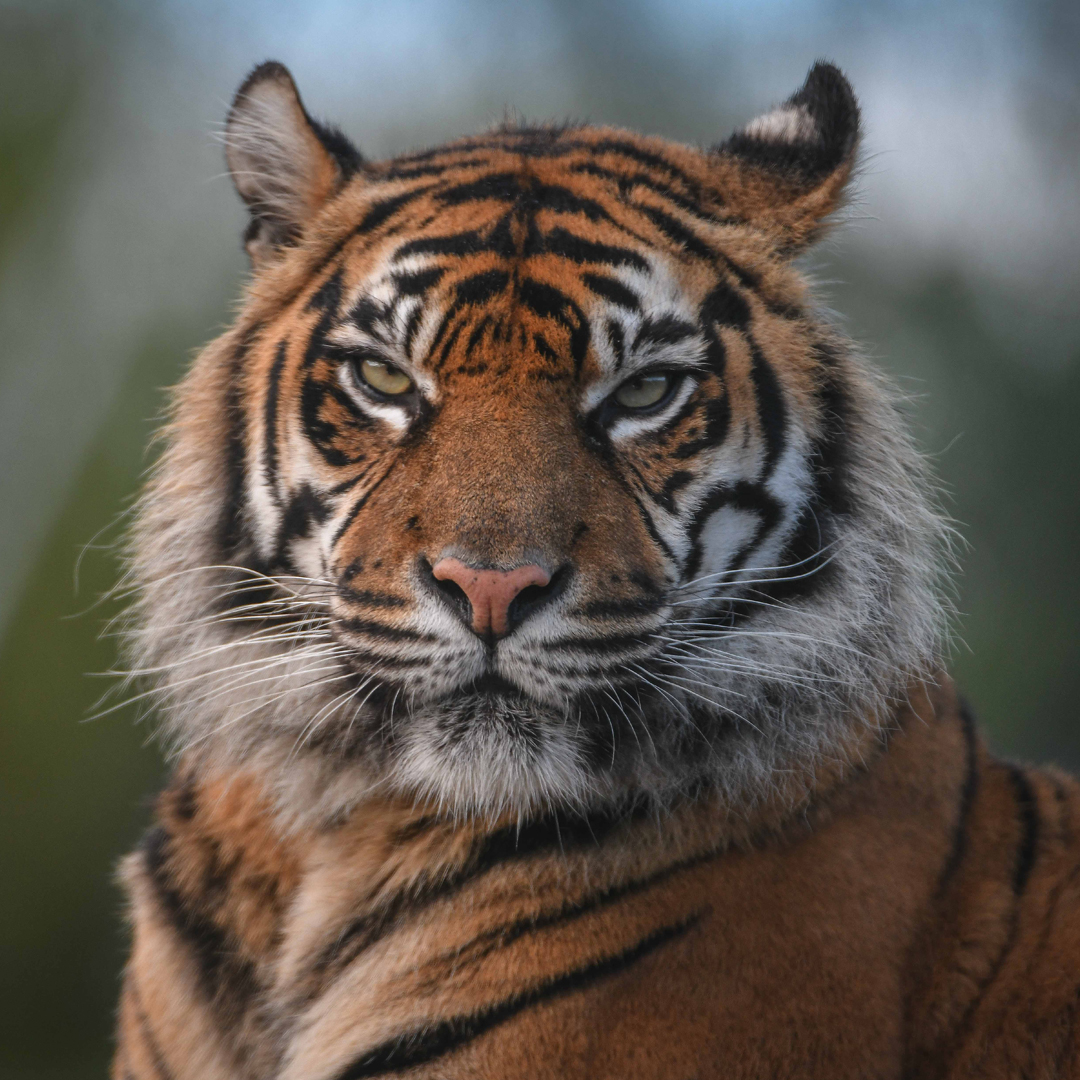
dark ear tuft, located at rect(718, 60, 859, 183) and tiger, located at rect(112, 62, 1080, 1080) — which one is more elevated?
dark ear tuft, located at rect(718, 60, 859, 183)

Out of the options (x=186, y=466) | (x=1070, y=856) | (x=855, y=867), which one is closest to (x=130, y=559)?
(x=186, y=466)

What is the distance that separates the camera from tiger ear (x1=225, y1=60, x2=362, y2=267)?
1.27 metres

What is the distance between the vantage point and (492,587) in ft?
2.94

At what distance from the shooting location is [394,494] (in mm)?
1043

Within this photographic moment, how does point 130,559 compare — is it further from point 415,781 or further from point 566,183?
point 566,183

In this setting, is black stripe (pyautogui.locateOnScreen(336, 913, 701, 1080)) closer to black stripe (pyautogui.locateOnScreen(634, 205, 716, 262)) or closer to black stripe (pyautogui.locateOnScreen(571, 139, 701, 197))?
black stripe (pyautogui.locateOnScreen(634, 205, 716, 262))

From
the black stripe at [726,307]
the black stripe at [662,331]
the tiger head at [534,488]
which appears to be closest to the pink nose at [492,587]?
the tiger head at [534,488]

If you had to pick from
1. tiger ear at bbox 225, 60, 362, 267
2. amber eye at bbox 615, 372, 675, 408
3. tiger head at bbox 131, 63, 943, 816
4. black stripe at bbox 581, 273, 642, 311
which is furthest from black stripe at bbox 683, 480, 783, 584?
tiger ear at bbox 225, 60, 362, 267

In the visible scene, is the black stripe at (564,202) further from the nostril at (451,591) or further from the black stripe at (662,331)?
the nostril at (451,591)

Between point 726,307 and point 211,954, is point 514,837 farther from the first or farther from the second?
point 726,307

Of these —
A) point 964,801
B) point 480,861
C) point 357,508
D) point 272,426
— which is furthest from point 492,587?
point 964,801

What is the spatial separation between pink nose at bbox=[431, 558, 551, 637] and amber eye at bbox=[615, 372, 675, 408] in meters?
0.28

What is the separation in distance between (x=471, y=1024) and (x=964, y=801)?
67 centimetres

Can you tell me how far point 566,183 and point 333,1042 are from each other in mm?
1006
